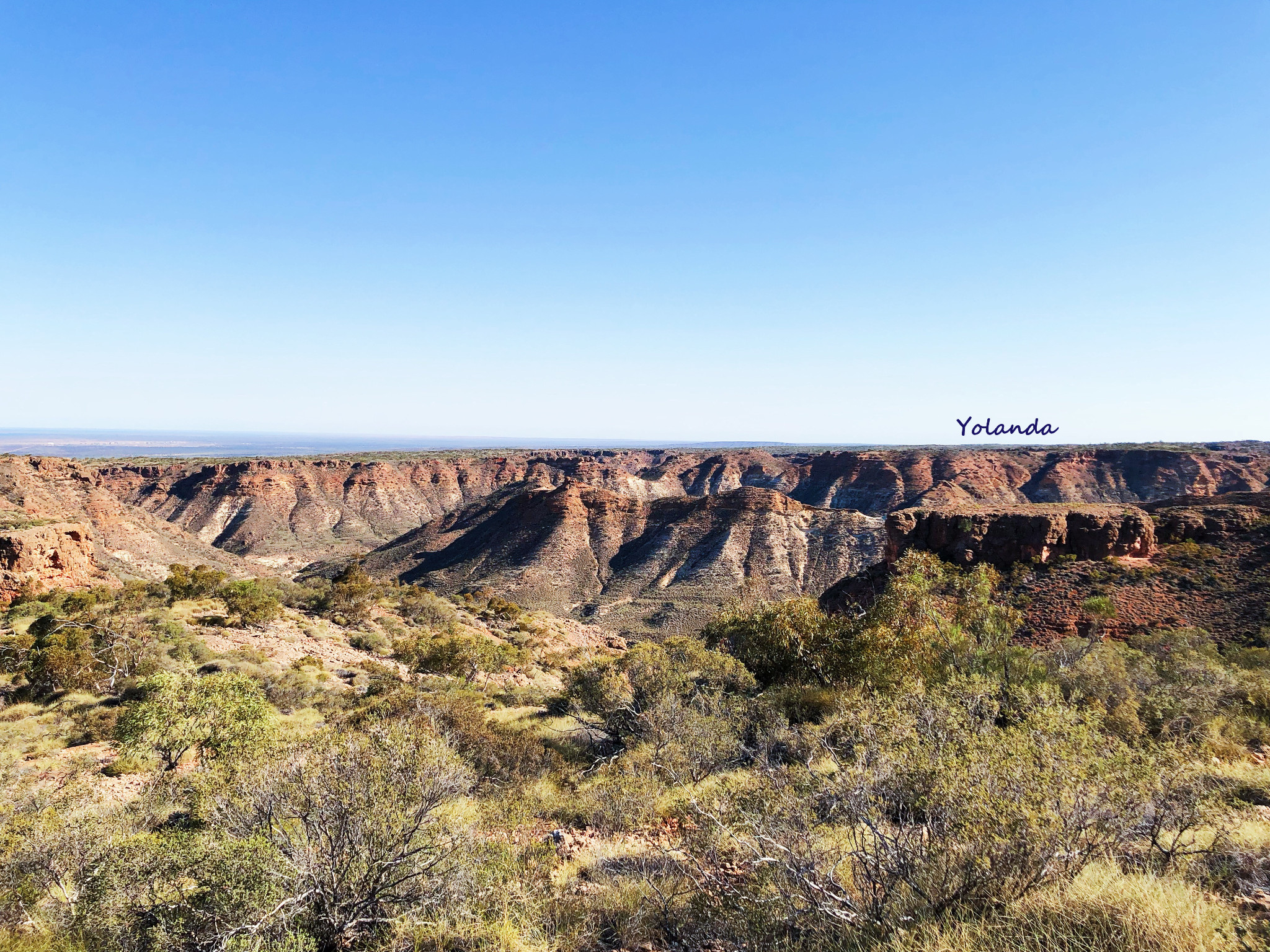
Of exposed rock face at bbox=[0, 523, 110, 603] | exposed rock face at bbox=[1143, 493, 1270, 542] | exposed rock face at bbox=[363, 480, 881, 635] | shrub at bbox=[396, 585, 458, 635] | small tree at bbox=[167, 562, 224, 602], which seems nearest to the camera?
exposed rock face at bbox=[0, 523, 110, 603]

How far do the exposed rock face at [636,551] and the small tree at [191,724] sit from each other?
35727 mm

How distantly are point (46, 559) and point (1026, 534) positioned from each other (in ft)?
187

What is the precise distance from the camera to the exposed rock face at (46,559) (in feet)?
→ 91.5

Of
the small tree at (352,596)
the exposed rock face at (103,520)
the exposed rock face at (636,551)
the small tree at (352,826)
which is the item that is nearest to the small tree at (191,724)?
the small tree at (352,826)

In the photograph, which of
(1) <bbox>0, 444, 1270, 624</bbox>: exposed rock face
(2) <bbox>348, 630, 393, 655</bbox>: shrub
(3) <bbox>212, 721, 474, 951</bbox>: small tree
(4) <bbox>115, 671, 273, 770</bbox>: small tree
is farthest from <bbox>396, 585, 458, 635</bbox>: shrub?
(3) <bbox>212, 721, 474, 951</bbox>: small tree

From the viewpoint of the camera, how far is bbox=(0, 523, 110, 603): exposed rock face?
27.9 metres

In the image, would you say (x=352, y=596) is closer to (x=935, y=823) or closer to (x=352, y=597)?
(x=352, y=597)

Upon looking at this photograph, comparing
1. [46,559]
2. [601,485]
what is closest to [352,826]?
[46,559]

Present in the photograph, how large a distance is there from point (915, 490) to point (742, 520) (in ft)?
139

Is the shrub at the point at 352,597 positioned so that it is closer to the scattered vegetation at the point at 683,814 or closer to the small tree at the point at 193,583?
→ the small tree at the point at 193,583

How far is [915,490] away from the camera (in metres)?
86.0

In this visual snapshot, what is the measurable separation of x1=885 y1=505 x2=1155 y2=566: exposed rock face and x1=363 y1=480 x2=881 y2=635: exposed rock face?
10994mm

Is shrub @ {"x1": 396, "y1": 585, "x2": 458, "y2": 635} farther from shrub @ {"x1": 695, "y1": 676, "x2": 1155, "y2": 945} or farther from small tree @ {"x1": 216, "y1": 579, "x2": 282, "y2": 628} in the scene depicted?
shrub @ {"x1": 695, "y1": 676, "x2": 1155, "y2": 945}

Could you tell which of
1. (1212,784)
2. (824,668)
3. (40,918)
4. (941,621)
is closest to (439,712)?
(40,918)
